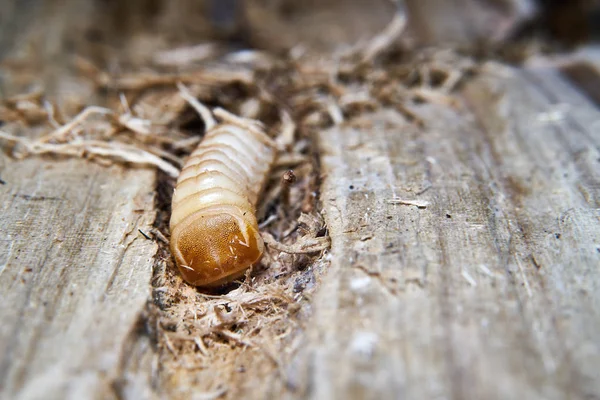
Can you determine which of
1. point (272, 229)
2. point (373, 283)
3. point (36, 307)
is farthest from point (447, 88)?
point (36, 307)

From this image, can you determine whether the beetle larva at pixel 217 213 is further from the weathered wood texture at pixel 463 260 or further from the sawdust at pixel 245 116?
the weathered wood texture at pixel 463 260

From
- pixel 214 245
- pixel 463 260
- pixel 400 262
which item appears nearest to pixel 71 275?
pixel 214 245

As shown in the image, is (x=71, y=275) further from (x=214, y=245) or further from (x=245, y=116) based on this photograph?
(x=245, y=116)

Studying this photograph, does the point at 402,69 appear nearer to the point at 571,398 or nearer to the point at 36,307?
the point at 571,398

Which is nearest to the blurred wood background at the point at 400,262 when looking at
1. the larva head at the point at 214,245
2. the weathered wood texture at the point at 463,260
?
the weathered wood texture at the point at 463,260

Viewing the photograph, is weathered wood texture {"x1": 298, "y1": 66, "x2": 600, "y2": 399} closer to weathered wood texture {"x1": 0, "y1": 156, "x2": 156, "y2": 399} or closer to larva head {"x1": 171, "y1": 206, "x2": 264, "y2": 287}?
larva head {"x1": 171, "y1": 206, "x2": 264, "y2": 287}

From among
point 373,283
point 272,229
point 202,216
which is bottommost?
point 272,229

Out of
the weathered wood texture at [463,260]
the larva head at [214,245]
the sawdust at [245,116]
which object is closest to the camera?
the weathered wood texture at [463,260]
